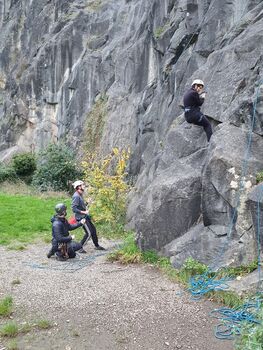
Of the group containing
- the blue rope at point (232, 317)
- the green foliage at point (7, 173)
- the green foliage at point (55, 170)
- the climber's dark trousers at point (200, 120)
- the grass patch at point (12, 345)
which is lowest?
the green foliage at point (7, 173)

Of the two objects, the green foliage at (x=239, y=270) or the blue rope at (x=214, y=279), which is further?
the green foliage at (x=239, y=270)

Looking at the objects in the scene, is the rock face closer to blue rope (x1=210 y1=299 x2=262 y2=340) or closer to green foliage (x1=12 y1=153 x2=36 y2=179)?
blue rope (x1=210 y1=299 x2=262 y2=340)

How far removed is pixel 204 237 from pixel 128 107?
69.9ft

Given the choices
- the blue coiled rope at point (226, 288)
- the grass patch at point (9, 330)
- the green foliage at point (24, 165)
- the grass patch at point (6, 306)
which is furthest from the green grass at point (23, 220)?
the green foliage at point (24, 165)

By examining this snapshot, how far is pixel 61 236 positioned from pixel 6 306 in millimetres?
3749

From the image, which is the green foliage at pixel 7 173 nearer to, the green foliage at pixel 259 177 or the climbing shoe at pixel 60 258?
the climbing shoe at pixel 60 258

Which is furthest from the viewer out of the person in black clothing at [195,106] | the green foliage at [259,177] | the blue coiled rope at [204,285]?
the person in black clothing at [195,106]

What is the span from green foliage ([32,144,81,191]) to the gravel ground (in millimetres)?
19481

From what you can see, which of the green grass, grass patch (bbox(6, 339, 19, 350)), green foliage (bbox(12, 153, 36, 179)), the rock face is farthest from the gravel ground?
green foliage (bbox(12, 153, 36, 179))

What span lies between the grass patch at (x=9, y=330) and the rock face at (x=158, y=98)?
4476 mm

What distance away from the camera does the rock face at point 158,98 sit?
11055mm

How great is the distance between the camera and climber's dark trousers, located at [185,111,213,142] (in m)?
13.0

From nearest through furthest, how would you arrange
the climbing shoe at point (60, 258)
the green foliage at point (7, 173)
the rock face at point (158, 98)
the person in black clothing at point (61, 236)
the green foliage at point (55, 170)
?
the rock face at point (158, 98), the person in black clothing at point (61, 236), the climbing shoe at point (60, 258), the green foliage at point (55, 170), the green foliage at point (7, 173)

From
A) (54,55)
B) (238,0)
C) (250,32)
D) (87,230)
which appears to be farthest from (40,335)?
(54,55)
